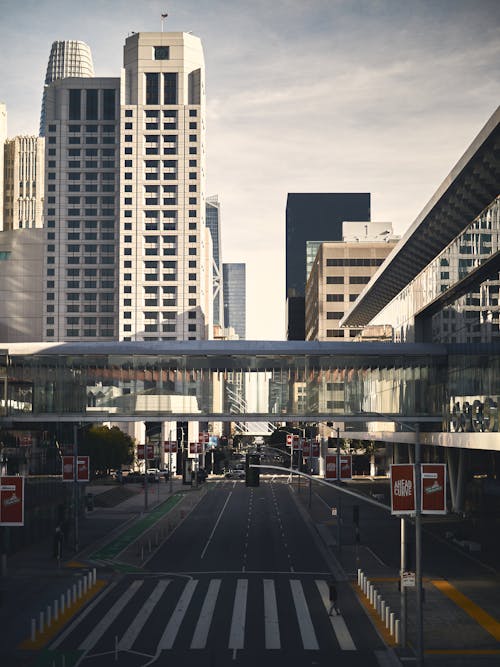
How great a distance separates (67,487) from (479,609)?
41548mm

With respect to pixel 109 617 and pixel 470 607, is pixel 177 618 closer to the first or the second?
pixel 109 617

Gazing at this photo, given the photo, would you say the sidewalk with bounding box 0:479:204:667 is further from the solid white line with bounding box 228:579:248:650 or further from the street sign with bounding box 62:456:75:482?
the solid white line with bounding box 228:579:248:650

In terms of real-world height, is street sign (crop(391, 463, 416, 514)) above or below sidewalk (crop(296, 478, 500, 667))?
above

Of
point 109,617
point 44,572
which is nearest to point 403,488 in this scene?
point 109,617

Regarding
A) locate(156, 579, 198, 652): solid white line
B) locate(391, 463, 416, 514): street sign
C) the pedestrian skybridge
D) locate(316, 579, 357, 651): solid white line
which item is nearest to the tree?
the pedestrian skybridge

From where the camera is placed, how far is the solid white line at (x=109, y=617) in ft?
118

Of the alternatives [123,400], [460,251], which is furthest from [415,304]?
[123,400]

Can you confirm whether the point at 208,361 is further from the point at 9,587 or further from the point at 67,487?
the point at 9,587

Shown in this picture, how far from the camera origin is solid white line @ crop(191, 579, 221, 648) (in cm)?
3638

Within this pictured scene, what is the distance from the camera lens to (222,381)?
6700 cm

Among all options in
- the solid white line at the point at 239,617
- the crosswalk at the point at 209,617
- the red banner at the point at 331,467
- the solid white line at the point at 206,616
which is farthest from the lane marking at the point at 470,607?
the red banner at the point at 331,467

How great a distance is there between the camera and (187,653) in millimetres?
34344

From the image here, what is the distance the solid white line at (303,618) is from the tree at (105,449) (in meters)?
85.7

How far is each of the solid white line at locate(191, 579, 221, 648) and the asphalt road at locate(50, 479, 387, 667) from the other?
41 mm
